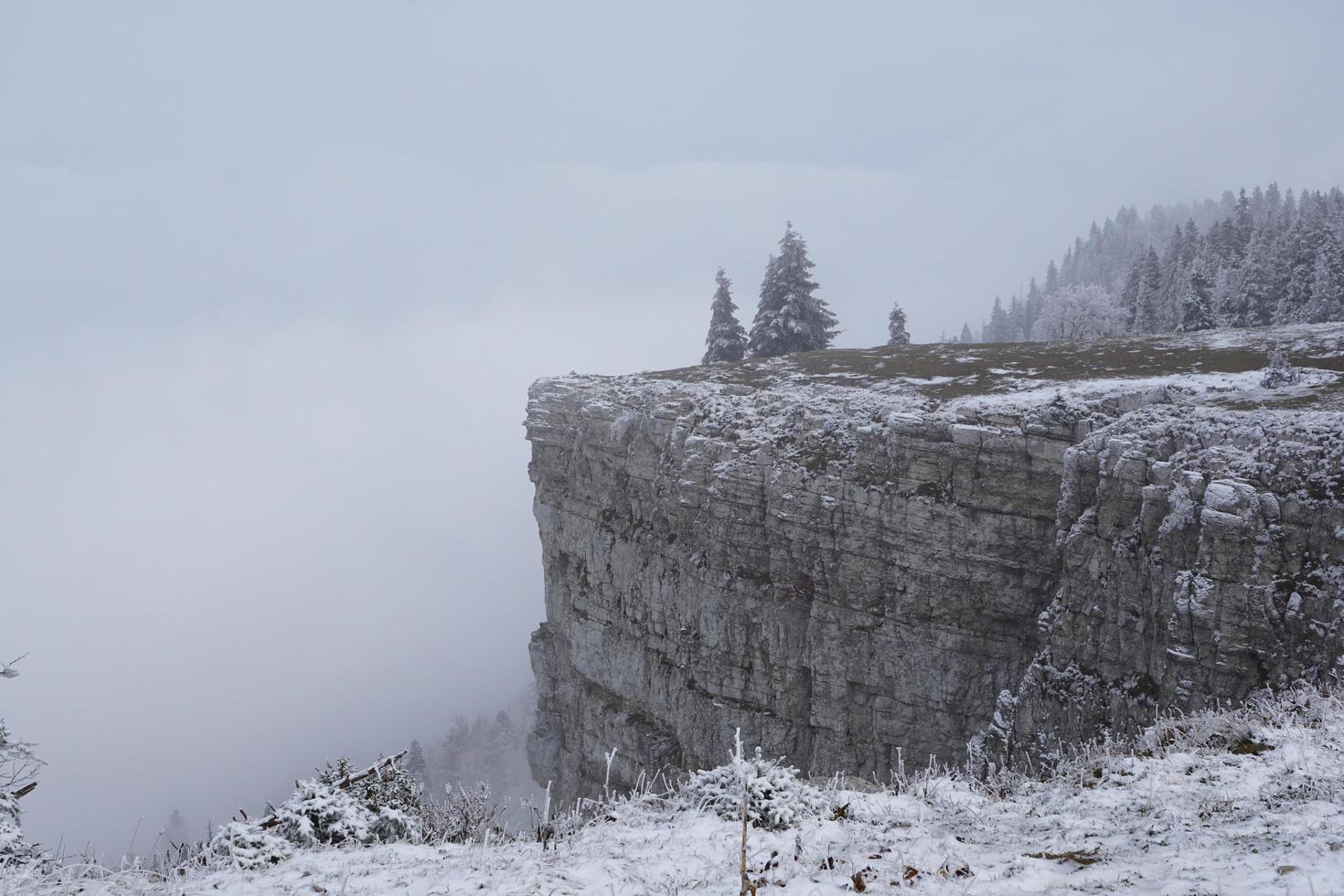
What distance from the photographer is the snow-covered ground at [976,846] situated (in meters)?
5.43

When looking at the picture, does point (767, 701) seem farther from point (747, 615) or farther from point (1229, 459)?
point (1229, 459)


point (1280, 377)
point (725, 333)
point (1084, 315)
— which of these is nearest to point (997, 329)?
point (1084, 315)

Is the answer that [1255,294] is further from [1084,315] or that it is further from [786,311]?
[786,311]

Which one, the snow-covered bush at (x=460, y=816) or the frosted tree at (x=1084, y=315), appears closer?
the snow-covered bush at (x=460, y=816)

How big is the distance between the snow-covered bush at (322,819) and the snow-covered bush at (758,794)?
365 cm

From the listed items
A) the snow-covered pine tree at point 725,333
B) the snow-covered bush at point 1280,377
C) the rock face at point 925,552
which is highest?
the snow-covered pine tree at point 725,333

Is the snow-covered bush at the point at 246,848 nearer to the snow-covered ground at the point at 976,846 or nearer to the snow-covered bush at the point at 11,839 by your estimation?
the snow-covered ground at the point at 976,846

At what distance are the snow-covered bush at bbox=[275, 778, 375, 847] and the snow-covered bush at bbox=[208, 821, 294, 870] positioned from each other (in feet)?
1.69

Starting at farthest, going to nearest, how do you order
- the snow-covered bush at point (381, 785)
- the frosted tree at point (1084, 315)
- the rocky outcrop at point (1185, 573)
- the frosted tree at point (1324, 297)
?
the frosted tree at point (1084, 315) → the frosted tree at point (1324, 297) → the rocky outcrop at point (1185, 573) → the snow-covered bush at point (381, 785)

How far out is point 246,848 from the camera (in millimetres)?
7180

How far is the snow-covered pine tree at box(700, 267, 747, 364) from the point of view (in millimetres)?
58656

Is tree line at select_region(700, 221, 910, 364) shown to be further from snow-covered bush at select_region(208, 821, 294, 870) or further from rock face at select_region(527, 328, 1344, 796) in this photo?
snow-covered bush at select_region(208, 821, 294, 870)

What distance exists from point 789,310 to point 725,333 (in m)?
6.10

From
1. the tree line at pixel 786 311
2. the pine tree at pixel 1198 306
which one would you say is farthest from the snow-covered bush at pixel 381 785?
the pine tree at pixel 1198 306
